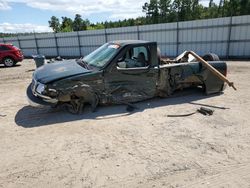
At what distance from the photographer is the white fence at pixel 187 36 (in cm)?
1477

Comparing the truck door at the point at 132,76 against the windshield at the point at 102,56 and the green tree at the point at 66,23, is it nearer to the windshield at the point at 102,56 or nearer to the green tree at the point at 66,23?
the windshield at the point at 102,56

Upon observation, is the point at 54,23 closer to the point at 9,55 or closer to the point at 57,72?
the point at 9,55

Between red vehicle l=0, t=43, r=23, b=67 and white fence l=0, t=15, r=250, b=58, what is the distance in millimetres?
7786

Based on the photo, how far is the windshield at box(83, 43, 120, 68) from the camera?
5621 mm

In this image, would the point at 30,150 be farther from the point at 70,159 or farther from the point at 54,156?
the point at 70,159

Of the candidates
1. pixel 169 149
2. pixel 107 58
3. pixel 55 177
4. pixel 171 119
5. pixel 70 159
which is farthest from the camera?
pixel 107 58

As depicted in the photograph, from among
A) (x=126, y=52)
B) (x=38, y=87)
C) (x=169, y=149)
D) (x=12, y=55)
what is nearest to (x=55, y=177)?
(x=169, y=149)

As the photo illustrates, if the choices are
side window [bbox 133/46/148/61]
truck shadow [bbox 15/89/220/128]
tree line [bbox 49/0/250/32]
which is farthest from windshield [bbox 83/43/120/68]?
tree line [bbox 49/0/250/32]

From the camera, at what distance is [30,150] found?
12.6 feet

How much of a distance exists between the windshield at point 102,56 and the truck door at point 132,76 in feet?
0.76

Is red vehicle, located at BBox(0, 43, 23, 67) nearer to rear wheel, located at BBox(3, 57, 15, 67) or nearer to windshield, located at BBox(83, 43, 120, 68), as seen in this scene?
rear wheel, located at BBox(3, 57, 15, 67)

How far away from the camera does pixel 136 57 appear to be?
605cm

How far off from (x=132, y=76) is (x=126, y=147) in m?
2.29

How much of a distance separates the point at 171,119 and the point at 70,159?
2515 mm
